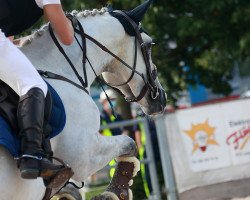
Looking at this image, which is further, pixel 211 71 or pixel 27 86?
pixel 211 71

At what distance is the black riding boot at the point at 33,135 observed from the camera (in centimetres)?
464

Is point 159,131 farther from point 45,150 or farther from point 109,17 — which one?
point 45,150

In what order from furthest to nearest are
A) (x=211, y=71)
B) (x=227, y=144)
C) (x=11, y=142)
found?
(x=211, y=71) → (x=227, y=144) → (x=11, y=142)

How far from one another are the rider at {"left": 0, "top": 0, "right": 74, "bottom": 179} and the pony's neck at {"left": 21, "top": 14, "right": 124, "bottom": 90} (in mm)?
311

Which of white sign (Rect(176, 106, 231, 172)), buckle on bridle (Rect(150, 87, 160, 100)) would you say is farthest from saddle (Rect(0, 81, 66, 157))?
white sign (Rect(176, 106, 231, 172))

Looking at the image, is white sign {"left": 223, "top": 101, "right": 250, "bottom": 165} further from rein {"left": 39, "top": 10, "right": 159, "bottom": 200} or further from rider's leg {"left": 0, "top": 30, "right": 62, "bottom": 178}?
rider's leg {"left": 0, "top": 30, "right": 62, "bottom": 178}

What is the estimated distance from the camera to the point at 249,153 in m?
9.42

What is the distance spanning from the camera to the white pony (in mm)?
4918

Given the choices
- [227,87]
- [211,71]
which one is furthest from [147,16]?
[227,87]

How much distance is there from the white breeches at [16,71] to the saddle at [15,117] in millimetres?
68

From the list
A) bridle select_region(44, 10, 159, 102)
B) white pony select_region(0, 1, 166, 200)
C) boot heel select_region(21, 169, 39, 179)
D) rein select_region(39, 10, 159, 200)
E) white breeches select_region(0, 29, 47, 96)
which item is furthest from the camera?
bridle select_region(44, 10, 159, 102)

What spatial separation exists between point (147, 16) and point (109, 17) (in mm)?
6792

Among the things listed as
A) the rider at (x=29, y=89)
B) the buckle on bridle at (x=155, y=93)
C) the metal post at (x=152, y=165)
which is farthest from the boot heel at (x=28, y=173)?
the metal post at (x=152, y=165)

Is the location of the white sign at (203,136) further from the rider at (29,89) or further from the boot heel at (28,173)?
the boot heel at (28,173)
